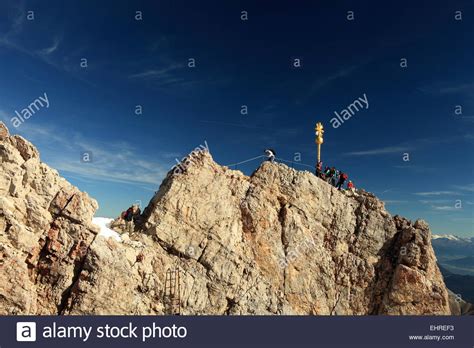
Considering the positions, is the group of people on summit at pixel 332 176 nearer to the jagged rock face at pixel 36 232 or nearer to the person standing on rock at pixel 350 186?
the person standing on rock at pixel 350 186

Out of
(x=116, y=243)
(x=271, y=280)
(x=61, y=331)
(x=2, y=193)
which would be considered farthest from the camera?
(x=271, y=280)

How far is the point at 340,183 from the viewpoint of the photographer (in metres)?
44.0

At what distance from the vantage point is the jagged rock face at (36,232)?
2559cm

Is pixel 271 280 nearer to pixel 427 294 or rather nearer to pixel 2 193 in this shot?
pixel 427 294

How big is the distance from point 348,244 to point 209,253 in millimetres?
17296

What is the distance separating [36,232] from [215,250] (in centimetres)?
1614

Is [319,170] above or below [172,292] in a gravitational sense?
above

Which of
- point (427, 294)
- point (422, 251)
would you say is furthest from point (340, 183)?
point (427, 294)

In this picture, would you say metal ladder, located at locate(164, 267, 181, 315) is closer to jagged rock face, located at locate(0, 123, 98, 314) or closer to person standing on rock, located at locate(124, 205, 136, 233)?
person standing on rock, located at locate(124, 205, 136, 233)

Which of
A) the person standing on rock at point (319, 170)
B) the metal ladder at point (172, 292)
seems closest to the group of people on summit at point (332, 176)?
the person standing on rock at point (319, 170)

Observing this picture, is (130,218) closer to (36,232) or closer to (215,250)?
(36,232)

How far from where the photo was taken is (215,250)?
3403cm

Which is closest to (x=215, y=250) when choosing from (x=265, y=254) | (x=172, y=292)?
(x=265, y=254)

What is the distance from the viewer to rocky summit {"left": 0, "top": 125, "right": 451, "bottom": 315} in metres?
27.3
